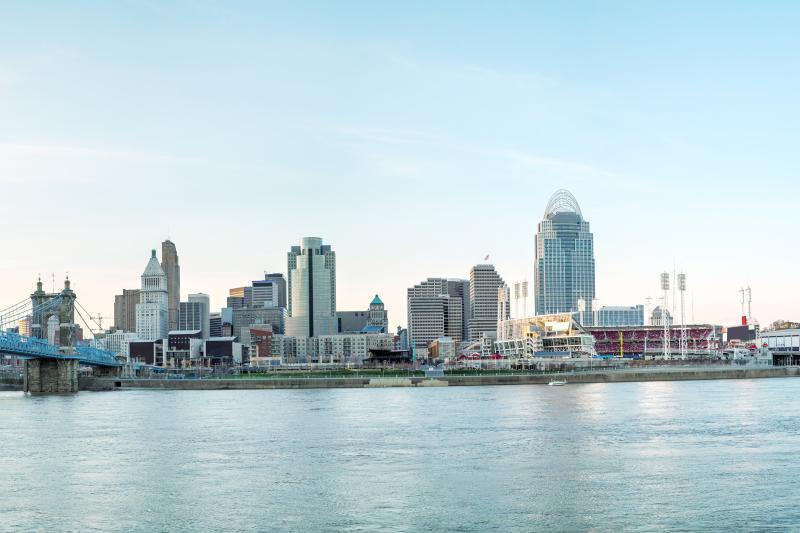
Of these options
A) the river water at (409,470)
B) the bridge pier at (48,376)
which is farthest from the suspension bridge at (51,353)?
the river water at (409,470)

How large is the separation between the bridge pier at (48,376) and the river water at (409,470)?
161 feet

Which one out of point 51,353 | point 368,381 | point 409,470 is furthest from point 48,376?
point 409,470

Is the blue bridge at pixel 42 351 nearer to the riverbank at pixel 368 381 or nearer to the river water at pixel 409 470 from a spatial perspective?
the riverbank at pixel 368 381

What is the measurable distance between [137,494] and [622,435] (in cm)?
3081

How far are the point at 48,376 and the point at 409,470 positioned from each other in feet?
315

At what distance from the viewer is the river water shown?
35.0 meters

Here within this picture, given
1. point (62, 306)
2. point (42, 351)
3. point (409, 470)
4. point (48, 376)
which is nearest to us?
point (409, 470)

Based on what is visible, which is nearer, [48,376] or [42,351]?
[42,351]

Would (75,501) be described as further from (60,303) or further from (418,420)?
(60,303)

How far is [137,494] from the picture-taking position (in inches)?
1601

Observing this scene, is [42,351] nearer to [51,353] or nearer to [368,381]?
[51,353]

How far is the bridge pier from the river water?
161 feet

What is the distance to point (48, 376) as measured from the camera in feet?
425

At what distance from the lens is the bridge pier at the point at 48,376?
12925 centimetres
